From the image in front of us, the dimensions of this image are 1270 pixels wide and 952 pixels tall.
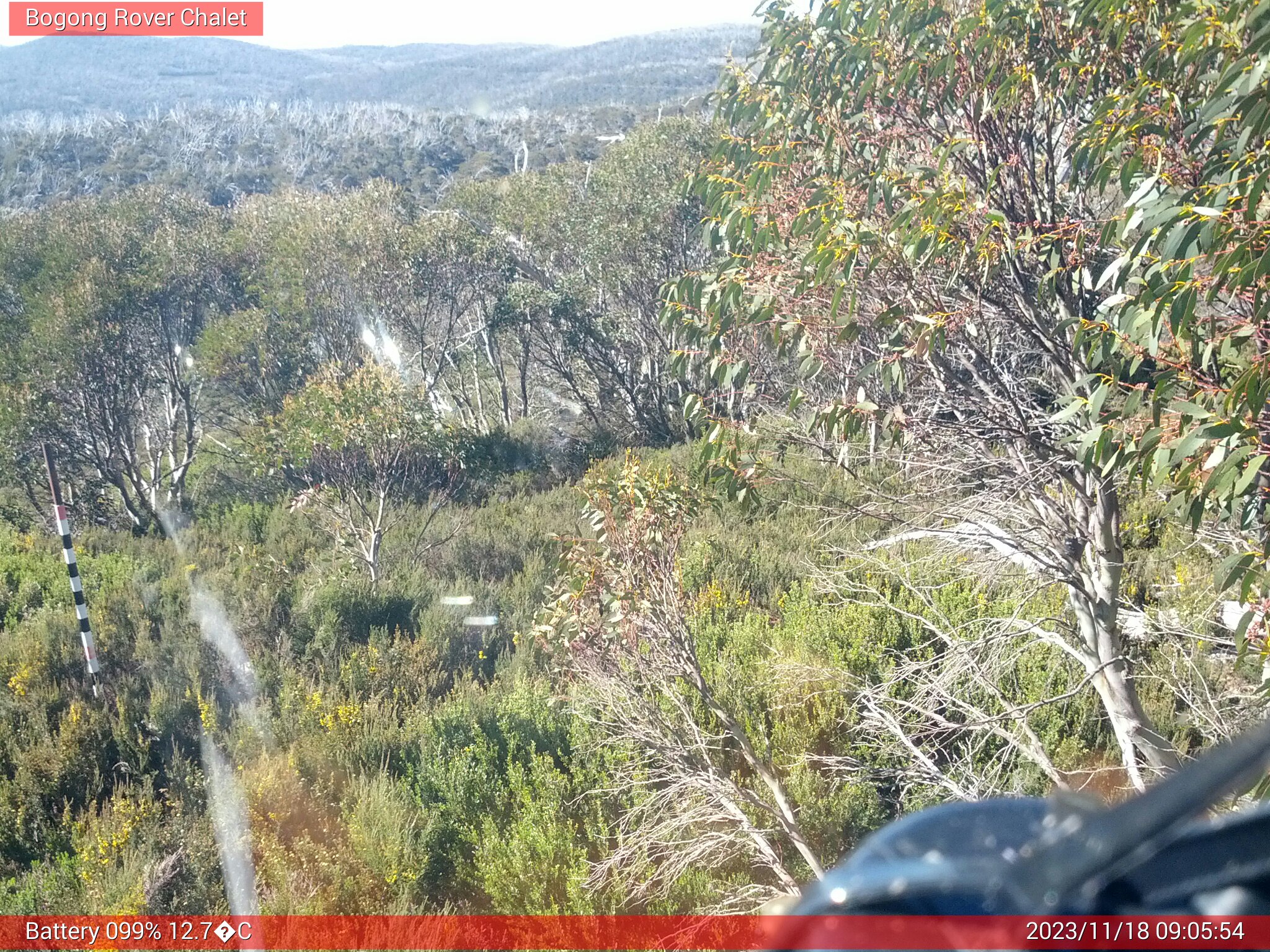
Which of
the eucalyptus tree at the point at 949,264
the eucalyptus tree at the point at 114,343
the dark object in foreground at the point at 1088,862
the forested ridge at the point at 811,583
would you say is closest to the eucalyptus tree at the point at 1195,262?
the forested ridge at the point at 811,583

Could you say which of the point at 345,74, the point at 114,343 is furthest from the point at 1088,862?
the point at 345,74

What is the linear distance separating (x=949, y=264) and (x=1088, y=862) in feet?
11.4

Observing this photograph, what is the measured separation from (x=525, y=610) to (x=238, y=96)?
68.8m

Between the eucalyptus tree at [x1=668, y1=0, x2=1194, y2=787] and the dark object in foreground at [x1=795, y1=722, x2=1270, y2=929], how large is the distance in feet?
8.22

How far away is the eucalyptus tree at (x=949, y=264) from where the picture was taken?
3.50 metres

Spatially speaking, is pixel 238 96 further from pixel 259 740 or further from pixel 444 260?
→ pixel 259 740

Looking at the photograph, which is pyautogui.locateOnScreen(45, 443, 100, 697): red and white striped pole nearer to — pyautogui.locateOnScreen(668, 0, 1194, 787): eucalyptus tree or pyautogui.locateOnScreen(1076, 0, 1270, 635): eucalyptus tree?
pyautogui.locateOnScreen(668, 0, 1194, 787): eucalyptus tree

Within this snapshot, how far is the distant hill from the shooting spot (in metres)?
60.1

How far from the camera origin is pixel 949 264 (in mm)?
3771

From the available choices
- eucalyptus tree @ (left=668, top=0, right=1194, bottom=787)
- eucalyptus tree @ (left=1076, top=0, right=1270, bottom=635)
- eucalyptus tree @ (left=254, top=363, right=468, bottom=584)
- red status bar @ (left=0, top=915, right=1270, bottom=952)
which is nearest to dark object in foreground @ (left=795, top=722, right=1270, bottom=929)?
eucalyptus tree @ (left=1076, top=0, right=1270, bottom=635)

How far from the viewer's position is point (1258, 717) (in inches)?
149

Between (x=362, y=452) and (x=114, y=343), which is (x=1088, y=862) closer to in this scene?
(x=362, y=452)

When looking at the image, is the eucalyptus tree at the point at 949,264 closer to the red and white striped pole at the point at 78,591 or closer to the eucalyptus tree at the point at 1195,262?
the eucalyptus tree at the point at 1195,262

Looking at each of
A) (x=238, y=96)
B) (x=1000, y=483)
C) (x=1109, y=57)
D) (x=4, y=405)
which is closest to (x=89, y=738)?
(x=1000, y=483)
